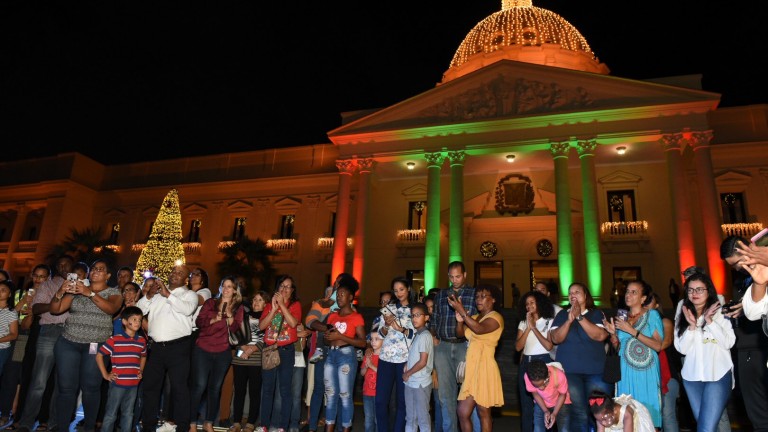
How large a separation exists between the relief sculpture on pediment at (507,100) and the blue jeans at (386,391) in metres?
16.4

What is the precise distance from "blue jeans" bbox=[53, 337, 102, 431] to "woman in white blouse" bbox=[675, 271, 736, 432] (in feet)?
20.1

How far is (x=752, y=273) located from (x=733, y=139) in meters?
21.5

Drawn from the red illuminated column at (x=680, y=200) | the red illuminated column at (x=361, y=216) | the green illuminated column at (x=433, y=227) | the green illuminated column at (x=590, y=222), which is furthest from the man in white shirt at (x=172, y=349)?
the red illuminated column at (x=680, y=200)

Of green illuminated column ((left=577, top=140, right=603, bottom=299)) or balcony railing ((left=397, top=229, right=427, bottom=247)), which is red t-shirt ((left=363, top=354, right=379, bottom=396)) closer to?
green illuminated column ((left=577, top=140, right=603, bottom=299))

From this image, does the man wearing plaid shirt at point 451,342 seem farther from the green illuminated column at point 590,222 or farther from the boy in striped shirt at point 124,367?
the green illuminated column at point 590,222

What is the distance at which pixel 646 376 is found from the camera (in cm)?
491

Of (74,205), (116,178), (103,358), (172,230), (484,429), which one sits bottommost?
(484,429)

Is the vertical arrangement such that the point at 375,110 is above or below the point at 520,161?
above

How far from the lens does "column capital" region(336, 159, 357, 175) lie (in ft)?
72.0

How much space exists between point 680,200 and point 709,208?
0.91m

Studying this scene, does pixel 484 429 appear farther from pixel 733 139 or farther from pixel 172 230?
pixel 733 139

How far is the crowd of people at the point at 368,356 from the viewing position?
4.59 metres

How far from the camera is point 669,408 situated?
17.7 ft

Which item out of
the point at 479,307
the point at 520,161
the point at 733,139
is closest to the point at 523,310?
the point at 479,307
